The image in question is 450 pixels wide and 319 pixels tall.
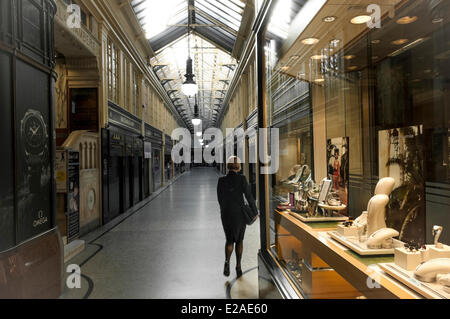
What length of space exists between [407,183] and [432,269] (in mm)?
654

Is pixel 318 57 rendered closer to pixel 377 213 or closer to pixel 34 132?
pixel 377 213

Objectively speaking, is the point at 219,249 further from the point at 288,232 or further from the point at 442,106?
the point at 442,106

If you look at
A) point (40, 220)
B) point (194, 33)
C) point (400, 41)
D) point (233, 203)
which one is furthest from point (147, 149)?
point (400, 41)

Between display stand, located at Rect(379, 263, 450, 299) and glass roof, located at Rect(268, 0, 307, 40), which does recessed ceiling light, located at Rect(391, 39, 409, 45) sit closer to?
glass roof, located at Rect(268, 0, 307, 40)

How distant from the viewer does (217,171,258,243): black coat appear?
3.73 metres

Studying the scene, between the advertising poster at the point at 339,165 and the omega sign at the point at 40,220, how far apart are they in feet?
9.23

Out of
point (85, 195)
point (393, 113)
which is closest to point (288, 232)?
point (393, 113)

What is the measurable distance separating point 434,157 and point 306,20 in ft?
5.22

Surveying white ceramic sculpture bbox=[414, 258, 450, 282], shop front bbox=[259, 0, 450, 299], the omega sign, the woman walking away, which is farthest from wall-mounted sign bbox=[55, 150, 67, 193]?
white ceramic sculpture bbox=[414, 258, 450, 282]

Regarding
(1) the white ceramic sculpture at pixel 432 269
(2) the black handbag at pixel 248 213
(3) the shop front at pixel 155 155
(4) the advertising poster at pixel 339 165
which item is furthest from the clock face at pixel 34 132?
(3) the shop front at pixel 155 155

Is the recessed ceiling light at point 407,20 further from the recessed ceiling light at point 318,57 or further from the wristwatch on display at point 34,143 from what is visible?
the wristwatch on display at point 34,143

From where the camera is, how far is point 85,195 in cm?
632

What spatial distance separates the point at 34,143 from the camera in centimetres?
277
